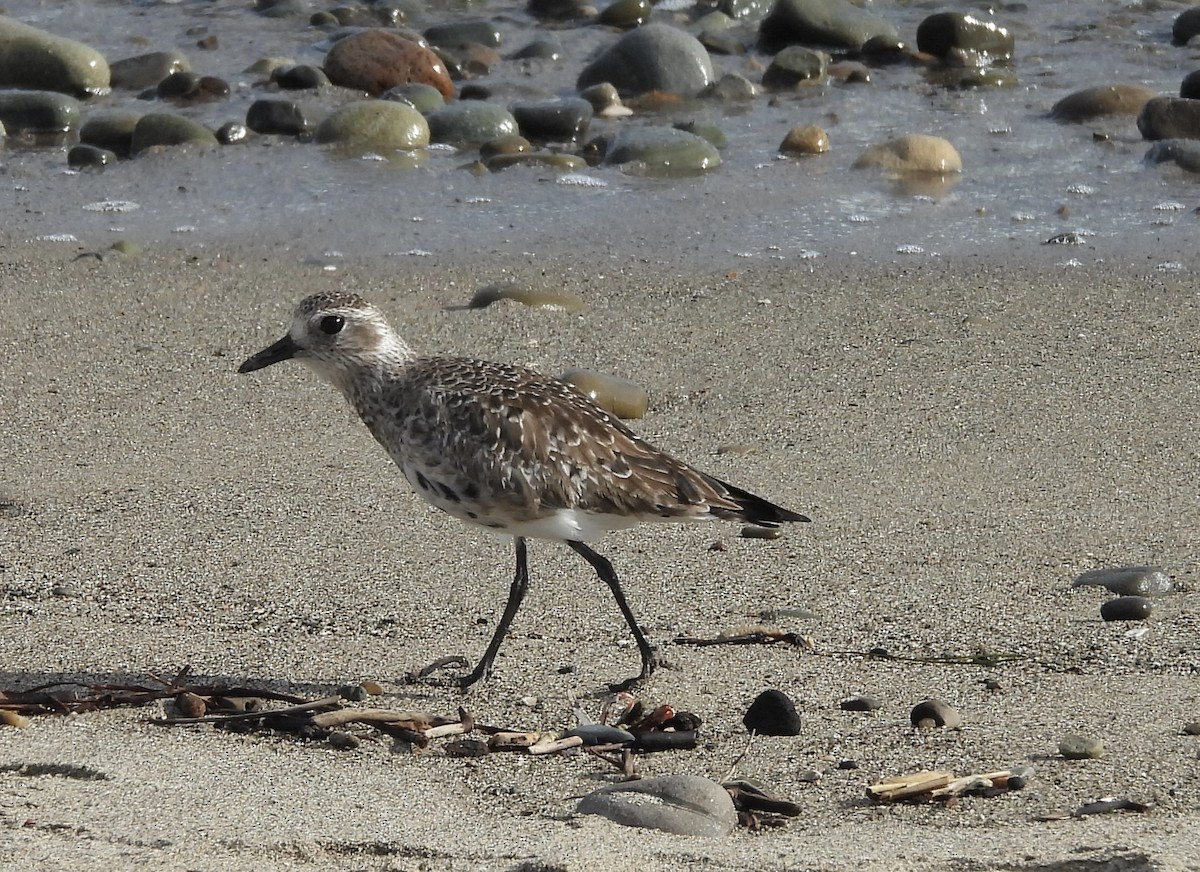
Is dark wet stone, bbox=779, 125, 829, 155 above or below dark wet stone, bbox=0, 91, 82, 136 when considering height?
above

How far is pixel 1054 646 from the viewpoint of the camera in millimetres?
4547

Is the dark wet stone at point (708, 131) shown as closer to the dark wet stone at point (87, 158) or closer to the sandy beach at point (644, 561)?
the sandy beach at point (644, 561)

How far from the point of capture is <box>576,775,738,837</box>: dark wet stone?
346 centimetres

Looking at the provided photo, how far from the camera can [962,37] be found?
12.6 metres

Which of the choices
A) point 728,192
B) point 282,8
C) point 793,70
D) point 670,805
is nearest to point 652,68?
point 793,70

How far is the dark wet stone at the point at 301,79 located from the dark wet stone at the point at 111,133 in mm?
1427

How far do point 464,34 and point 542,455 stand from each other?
9.42m

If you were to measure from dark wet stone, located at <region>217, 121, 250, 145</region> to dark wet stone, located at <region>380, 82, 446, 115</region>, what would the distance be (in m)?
1.03

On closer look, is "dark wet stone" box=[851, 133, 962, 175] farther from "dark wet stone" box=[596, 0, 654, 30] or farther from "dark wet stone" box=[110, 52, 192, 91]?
"dark wet stone" box=[110, 52, 192, 91]

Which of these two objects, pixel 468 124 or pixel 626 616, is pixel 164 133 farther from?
pixel 626 616

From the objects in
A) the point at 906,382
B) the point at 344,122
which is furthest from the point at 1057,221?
the point at 344,122

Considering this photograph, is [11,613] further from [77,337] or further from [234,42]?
[234,42]

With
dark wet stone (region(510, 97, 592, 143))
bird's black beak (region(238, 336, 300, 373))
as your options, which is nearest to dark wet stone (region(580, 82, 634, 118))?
dark wet stone (region(510, 97, 592, 143))

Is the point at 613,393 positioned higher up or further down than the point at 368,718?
further down
